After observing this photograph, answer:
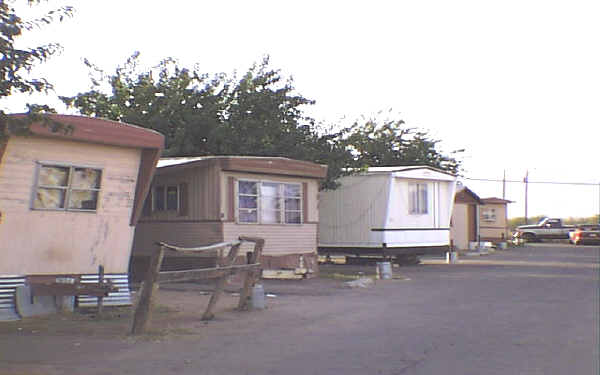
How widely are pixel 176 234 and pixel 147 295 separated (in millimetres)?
9615

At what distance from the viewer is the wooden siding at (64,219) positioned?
1135 centimetres

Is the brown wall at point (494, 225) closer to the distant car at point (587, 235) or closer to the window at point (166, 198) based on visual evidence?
the distant car at point (587, 235)

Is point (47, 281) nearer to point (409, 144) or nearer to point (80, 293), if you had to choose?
point (80, 293)

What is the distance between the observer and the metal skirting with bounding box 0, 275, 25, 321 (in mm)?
11070

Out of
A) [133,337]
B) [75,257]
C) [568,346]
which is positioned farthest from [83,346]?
[568,346]

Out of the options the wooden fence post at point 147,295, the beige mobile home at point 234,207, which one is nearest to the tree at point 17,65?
the wooden fence post at point 147,295

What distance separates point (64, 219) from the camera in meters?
12.0

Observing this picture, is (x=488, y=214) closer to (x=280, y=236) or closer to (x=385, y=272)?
(x=385, y=272)

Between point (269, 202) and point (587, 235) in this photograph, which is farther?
point (587, 235)

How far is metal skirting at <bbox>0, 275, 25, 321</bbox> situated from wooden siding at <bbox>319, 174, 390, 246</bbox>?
50.1 feet

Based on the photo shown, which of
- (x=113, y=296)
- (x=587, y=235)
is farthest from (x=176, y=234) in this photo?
(x=587, y=235)

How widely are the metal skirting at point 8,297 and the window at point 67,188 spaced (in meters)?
1.22

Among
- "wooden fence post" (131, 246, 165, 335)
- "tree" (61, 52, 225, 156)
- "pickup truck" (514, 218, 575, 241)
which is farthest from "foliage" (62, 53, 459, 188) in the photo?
"pickup truck" (514, 218, 575, 241)

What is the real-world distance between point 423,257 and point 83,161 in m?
22.8
